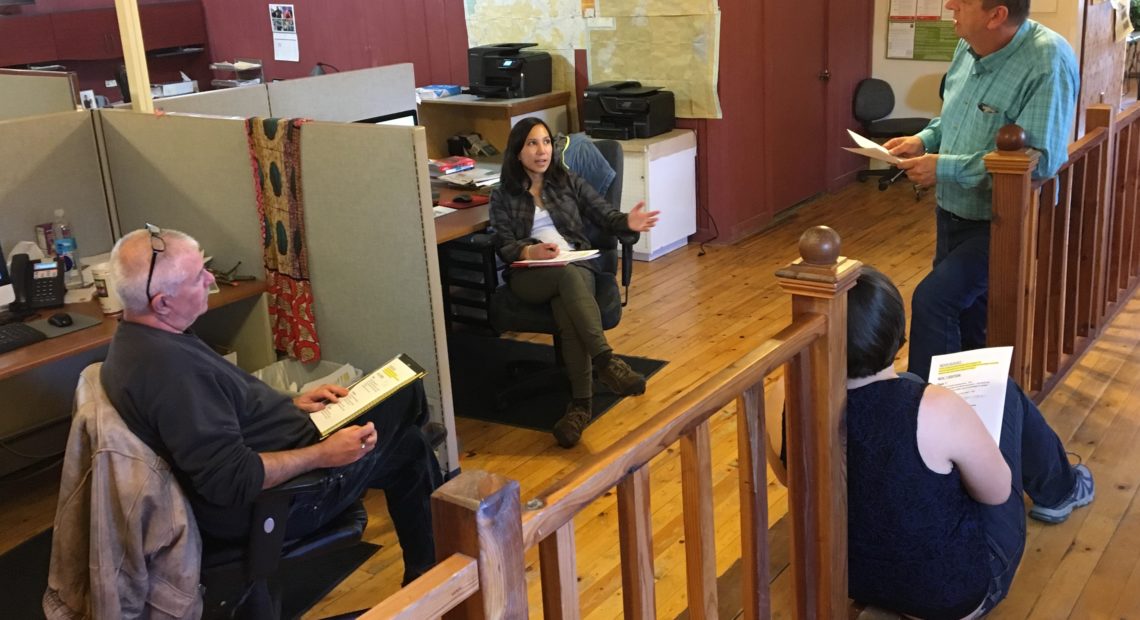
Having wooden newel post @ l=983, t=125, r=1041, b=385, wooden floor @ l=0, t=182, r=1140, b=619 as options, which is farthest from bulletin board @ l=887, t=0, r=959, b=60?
wooden newel post @ l=983, t=125, r=1041, b=385

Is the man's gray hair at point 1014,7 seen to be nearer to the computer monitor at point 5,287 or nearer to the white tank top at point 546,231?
the white tank top at point 546,231

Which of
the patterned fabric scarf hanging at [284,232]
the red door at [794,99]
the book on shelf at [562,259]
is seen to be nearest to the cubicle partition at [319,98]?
the patterned fabric scarf hanging at [284,232]

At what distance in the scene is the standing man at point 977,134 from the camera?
289cm

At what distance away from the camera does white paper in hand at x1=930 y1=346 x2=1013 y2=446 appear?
2256 mm

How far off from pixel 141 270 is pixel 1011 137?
2116 mm

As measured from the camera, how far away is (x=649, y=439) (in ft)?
5.21

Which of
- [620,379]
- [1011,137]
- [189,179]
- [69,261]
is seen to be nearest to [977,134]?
[1011,137]

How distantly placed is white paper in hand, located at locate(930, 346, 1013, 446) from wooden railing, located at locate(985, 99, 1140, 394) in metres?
0.69

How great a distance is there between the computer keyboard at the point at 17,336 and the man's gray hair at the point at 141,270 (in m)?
0.87

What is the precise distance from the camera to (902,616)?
234 cm

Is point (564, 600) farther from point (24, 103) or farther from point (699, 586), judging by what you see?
point (24, 103)

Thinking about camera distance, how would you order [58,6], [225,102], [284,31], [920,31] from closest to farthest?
1. [225,102]
2. [920,31]
3. [284,31]
4. [58,6]

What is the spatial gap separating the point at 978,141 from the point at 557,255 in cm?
140

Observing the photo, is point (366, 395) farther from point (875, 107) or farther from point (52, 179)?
point (875, 107)
